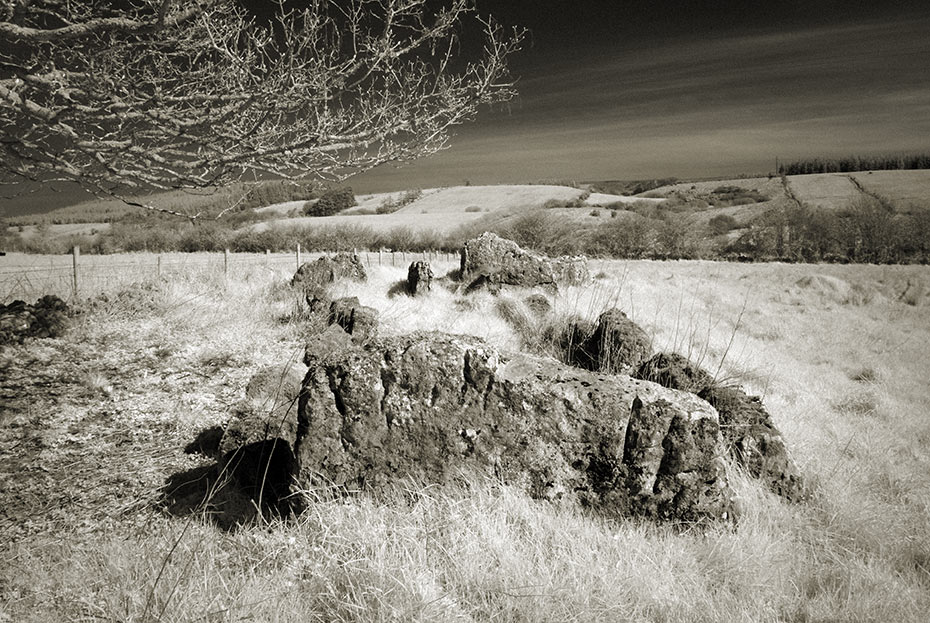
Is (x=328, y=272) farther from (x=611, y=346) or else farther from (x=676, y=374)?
(x=676, y=374)

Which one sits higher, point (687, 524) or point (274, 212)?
point (274, 212)

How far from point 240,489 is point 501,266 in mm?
12435

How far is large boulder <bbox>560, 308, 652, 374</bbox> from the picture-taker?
24.4 ft

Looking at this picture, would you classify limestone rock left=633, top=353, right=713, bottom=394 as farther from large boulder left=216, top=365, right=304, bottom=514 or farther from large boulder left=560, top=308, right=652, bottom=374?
large boulder left=216, top=365, right=304, bottom=514

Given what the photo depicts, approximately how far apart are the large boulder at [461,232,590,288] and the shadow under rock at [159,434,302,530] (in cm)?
1167

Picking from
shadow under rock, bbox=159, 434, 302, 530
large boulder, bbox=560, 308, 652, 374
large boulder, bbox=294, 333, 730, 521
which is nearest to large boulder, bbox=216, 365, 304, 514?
shadow under rock, bbox=159, 434, 302, 530

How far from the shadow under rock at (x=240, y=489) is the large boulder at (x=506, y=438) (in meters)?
0.46

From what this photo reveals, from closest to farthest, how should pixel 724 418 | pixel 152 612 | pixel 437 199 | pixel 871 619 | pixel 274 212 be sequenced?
pixel 152 612
pixel 871 619
pixel 724 418
pixel 274 212
pixel 437 199

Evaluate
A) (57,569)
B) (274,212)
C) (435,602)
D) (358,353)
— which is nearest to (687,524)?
(435,602)

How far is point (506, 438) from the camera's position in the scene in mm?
3133

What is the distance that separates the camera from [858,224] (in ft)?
96.8

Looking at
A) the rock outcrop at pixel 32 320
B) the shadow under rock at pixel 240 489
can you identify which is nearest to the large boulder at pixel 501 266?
the rock outcrop at pixel 32 320

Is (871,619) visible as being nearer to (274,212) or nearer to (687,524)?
(687,524)

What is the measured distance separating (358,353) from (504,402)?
36.4 inches
